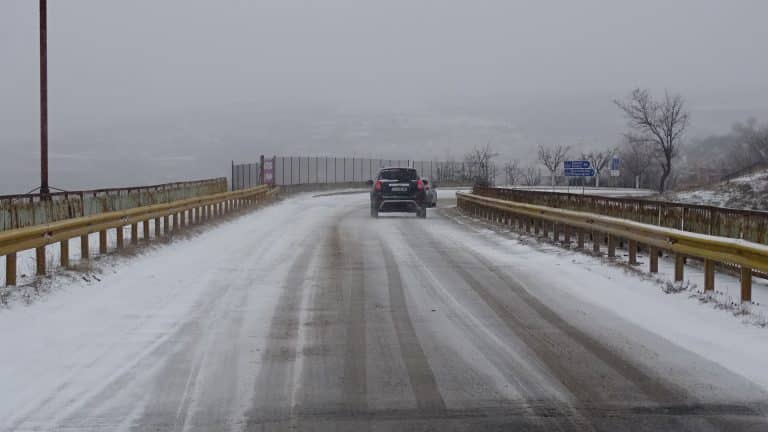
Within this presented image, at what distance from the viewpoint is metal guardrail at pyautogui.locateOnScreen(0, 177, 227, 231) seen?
55.6 feet

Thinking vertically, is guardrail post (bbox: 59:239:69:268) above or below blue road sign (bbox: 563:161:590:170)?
below

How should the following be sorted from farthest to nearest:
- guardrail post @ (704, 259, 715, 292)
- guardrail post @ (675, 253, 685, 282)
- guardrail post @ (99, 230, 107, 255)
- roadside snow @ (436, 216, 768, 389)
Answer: guardrail post @ (99, 230, 107, 255)
guardrail post @ (675, 253, 685, 282)
guardrail post @ (704, 259, 715, 292)
roadside snow @ (436, 216, 768, 389)

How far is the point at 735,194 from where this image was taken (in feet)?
154

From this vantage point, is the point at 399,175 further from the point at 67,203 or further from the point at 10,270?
the point at 10,270

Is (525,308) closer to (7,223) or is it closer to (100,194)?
(7,223)

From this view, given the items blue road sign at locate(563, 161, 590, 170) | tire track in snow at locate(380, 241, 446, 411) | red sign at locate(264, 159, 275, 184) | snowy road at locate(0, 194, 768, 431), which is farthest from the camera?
red sign at locate(264, 159, 275, 184)

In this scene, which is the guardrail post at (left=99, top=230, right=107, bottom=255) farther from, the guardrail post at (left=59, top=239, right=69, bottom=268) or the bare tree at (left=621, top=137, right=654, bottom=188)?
the bare tree at (left=621, top=137, right=654, bottom=188)

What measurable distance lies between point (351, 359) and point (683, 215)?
10.2m

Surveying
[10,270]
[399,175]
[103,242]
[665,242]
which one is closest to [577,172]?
[399,175]

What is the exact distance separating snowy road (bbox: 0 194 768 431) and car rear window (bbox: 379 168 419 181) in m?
17.8

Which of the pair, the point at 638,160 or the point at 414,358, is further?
the point at 638,160

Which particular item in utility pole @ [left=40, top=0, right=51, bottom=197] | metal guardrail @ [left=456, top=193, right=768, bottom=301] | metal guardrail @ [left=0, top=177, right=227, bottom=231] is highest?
utility pole @ [left=40, top=0, right=51, bottom=197]

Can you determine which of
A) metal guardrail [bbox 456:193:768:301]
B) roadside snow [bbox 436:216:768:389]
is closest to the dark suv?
metal guardrail [bbox 456:193:768:301]

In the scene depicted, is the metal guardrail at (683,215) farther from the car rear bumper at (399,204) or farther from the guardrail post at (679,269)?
the car rear bumper at (399,204)
